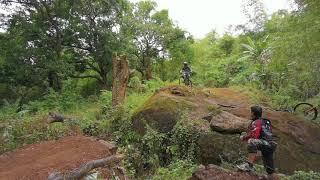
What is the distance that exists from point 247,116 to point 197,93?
3.23m

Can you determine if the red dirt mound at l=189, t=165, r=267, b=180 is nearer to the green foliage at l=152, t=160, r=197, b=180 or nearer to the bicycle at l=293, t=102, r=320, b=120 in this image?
the green foliage at l=152, t=160, r=197, b=180

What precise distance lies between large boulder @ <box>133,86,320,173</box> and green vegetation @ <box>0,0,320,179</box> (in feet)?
1.22

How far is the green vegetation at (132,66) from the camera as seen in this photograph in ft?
37.1

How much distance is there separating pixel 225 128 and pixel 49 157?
14.8ft

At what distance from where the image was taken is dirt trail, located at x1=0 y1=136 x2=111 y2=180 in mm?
9648

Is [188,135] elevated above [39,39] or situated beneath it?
situated beneath

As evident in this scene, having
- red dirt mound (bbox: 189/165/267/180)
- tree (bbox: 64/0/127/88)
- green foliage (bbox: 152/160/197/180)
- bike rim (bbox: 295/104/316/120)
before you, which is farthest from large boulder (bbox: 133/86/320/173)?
tree (bbox: 64/0/127/88)

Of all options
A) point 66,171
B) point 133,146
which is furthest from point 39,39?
point 66,171

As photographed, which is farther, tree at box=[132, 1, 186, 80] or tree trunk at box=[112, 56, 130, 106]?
Answer: tree at box=[132, 1, 186, 80]

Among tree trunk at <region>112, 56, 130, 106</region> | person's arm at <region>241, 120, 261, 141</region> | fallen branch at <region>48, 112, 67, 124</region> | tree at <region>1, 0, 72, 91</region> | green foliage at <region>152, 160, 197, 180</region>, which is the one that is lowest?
green foliage at <region>152, 160, 197, 180</region>

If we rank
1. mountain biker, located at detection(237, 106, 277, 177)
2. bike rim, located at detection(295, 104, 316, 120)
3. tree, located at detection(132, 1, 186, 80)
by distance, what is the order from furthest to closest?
tree, located at detection(132, 1, 186, 80) < bike rim, located at detection(295, 104, 316, 120) < mountain biker, located at detection(237, 106, 277, 177)

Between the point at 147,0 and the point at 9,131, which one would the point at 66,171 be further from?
the point at 147,0

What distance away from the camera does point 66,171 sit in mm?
9344

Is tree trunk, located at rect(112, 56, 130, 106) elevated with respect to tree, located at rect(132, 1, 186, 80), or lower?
lower
